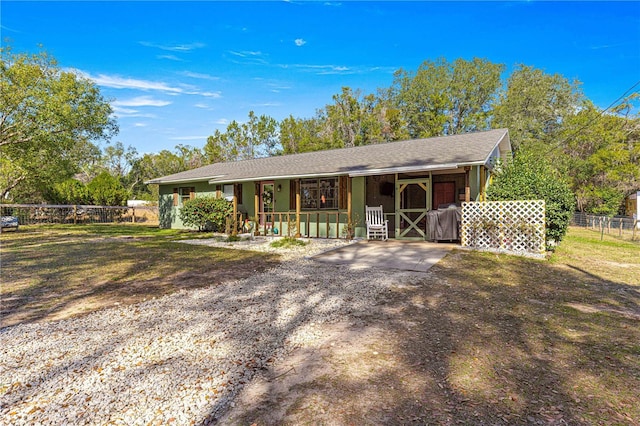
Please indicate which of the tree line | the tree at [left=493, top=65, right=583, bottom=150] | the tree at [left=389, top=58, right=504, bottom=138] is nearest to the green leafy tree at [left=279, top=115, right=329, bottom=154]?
the tree line

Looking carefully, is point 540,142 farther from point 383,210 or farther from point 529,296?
point 529,296

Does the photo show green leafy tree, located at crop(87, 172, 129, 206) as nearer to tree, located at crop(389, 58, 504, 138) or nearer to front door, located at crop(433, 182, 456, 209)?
front door, located at crop(433, 182, 456, 209)

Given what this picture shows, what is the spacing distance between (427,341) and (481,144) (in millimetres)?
8637

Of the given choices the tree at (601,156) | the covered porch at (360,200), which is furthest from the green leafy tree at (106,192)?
the tree at (601,156)

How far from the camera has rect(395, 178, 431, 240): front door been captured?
33.1ft

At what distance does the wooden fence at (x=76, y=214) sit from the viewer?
751 inches

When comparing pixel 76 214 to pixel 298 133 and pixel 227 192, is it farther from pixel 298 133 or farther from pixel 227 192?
pixel 298 133

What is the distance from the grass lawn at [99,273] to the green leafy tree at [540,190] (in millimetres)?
6681

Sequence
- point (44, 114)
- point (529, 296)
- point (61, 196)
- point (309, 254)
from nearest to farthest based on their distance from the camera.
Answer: point (529, 296), point (309, 254), point (44, 114), point (61, 196)

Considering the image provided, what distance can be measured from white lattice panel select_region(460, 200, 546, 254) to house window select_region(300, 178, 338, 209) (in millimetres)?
4677

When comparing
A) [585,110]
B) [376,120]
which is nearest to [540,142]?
[585,110]

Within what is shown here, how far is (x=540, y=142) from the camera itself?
2403 cm

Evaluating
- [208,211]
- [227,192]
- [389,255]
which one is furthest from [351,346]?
[227,192]

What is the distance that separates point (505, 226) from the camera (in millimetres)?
7773
